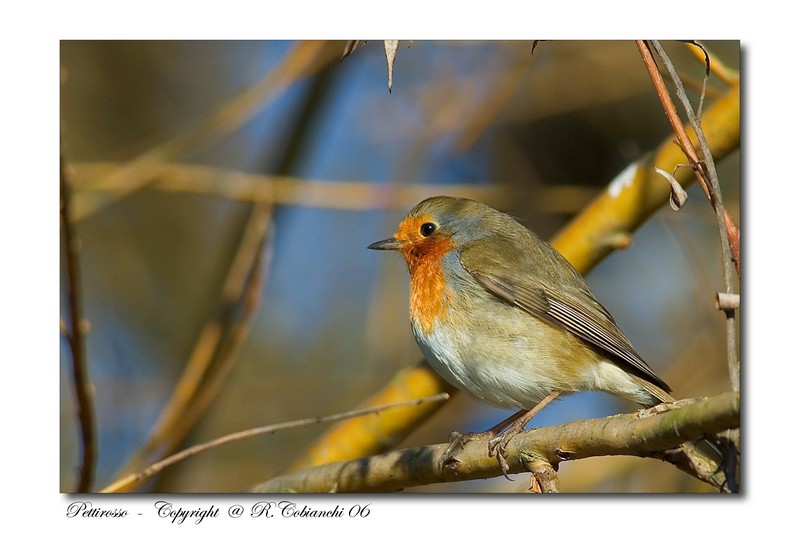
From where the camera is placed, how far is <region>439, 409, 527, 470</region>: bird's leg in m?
2.30

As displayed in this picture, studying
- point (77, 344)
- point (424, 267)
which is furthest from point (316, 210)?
point (77, 344)

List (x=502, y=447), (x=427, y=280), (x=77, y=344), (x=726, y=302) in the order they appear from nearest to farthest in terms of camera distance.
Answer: (x=726, y=302), (x=77, y=344), (x=502, y=447), (x=427, y=280)

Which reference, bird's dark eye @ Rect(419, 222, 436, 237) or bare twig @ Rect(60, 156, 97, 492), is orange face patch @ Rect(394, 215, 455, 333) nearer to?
bird's dark eye @ Rect(419, 222, 436, 237)

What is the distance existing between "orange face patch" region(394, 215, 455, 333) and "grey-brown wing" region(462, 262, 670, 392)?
0.11 meters

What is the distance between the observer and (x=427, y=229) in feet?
8.65

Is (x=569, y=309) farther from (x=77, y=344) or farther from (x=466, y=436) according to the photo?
(x=77, y=344)

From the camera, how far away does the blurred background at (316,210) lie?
281 centimetres

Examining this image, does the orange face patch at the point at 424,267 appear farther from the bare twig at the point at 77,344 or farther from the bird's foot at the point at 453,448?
the bare twig at the point at 77,344

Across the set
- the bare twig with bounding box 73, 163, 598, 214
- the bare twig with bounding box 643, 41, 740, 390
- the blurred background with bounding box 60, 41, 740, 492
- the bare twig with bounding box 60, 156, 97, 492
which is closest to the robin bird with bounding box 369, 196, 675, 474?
the blurred background with bounding box 60, 41, 740, 492

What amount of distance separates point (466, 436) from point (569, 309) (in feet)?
1.42

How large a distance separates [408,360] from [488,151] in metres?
0.84

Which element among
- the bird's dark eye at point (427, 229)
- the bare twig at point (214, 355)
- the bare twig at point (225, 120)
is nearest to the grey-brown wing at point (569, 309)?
the bird's dark eye at point (427, 229)

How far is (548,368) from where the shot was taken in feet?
7.69
